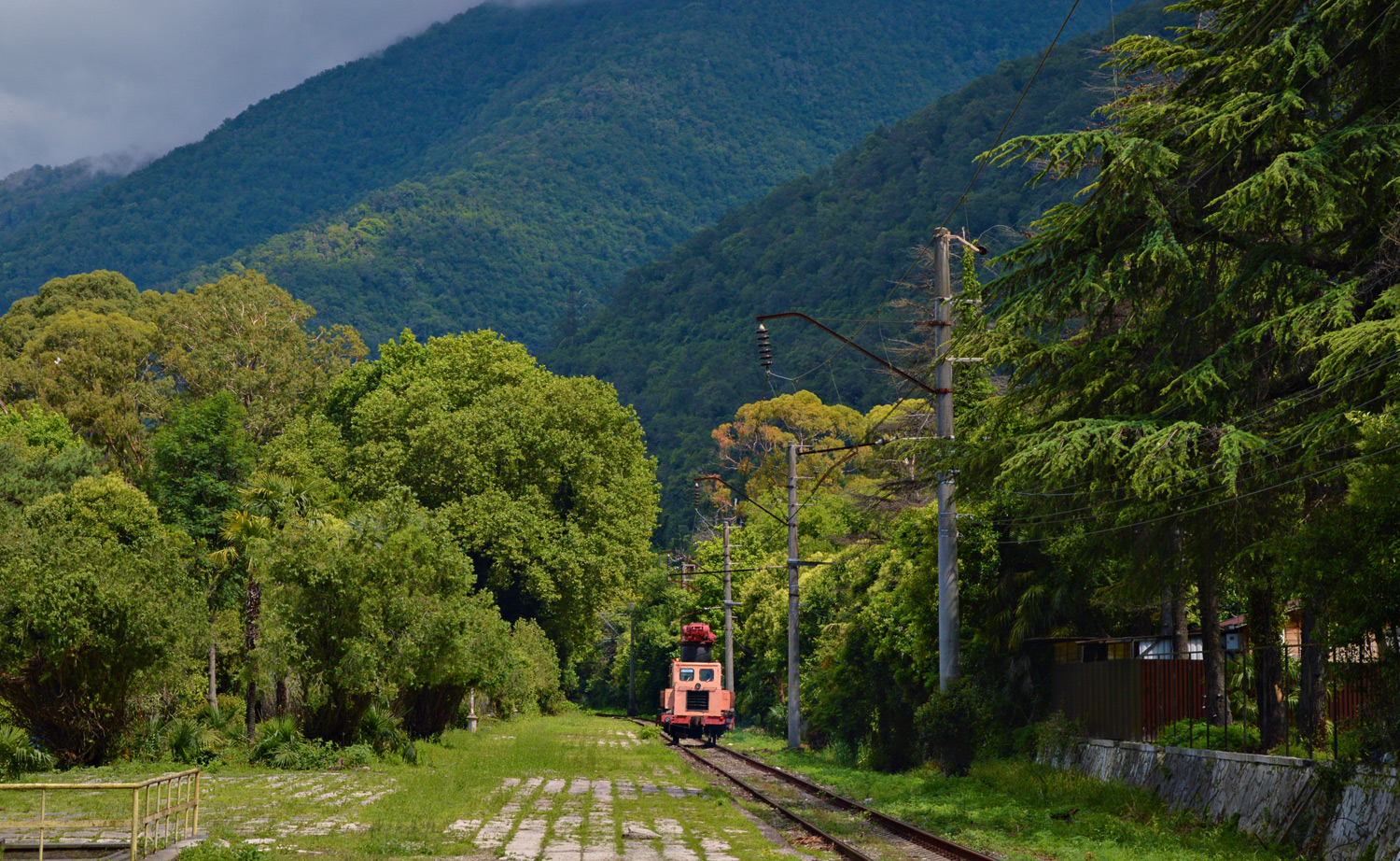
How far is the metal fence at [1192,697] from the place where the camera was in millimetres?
15391

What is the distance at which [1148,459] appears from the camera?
1720 cm

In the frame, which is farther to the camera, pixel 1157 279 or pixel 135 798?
pixel 1157 279

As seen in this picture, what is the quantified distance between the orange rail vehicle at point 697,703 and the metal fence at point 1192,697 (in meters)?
22.1

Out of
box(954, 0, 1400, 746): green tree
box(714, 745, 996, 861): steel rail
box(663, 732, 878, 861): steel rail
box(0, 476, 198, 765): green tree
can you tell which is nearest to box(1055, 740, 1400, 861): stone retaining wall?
box(954, 0, 1400, 746): green tree

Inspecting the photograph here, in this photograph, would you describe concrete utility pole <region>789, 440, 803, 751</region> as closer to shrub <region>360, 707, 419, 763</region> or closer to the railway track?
the railway track

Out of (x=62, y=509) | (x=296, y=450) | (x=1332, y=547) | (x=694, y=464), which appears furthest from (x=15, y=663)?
(x=694, y=464)

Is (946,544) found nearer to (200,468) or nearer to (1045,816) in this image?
(1045,816)

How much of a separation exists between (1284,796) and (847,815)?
7.58 meters

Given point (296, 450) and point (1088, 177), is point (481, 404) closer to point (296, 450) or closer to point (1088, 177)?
point (296, 450)

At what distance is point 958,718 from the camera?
2656cm

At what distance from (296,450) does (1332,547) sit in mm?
54956

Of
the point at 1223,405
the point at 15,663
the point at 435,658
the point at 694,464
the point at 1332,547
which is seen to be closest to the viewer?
the point at 1332,547

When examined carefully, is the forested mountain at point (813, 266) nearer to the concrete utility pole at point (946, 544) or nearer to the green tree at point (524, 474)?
the green tree at point (524, 474)

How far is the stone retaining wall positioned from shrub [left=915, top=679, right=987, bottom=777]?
5.63 m
